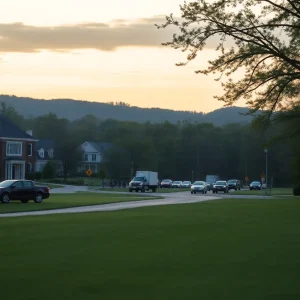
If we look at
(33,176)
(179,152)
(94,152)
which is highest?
(94,152)

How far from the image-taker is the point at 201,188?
89188mm

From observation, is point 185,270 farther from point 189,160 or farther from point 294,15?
point 189,160

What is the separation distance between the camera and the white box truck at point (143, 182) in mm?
90037

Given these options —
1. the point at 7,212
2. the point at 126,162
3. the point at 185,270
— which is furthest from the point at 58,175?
the point at 185,270

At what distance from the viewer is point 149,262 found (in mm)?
16703

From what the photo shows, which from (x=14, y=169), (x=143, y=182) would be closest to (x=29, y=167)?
(x=14, y=169)

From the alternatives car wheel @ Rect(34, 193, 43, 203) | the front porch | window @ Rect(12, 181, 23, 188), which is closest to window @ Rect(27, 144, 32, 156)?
the front porch

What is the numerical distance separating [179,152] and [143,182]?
6833 centimetres

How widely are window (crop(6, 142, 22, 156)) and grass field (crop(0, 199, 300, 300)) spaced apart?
263 ft

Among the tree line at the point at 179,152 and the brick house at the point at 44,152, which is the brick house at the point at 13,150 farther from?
the brick house at the point at 44,152

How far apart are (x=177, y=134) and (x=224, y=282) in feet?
516

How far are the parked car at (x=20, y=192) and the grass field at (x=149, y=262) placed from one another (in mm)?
22706

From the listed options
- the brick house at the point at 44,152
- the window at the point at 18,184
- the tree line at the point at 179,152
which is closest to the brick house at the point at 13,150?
the tree line at the point at 179,152

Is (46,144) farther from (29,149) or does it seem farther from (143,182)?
(143,182)
